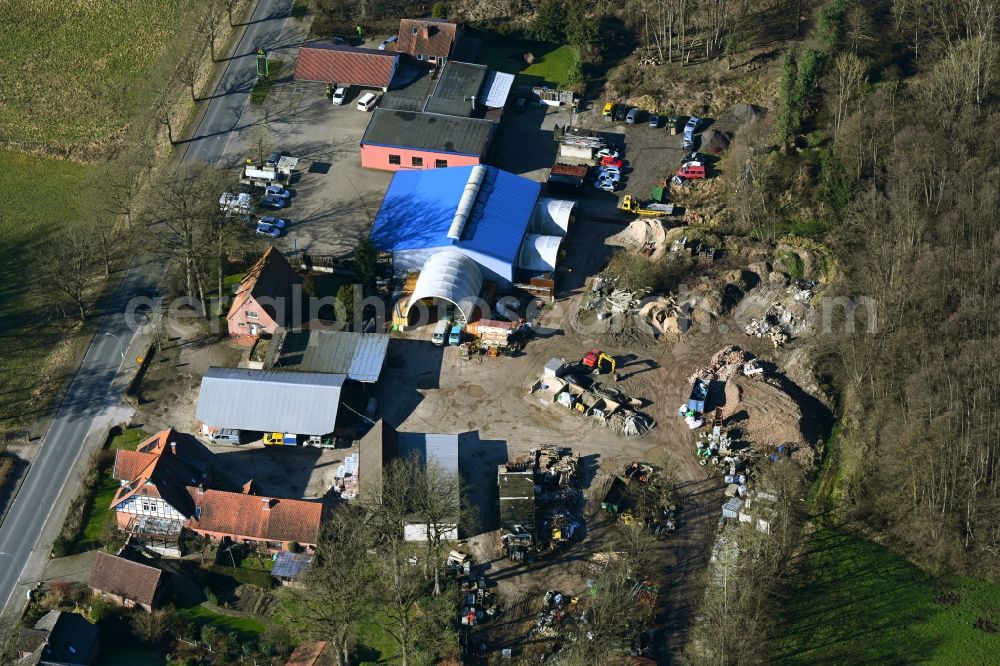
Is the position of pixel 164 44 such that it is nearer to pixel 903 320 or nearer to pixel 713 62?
pixel 713 62

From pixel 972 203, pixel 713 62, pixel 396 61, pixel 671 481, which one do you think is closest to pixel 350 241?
pixel 396 61

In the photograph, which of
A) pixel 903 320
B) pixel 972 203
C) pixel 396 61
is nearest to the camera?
pixel 903 320

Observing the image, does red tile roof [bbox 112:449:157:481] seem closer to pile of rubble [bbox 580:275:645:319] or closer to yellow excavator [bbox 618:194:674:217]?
pile of rubble [bbox 580:275:645:319]

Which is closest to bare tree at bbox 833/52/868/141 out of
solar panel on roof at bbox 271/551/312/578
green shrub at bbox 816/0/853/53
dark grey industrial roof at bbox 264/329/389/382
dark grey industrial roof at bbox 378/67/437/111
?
green shrub at bbox 816/0/853/53

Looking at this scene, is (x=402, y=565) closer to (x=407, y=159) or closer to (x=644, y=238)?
(x=644, y=238)

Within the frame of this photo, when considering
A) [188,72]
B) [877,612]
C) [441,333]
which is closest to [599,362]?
[441,333]

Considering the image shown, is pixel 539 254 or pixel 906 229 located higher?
pixel 906 229
